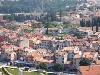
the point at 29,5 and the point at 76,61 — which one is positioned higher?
the point at 29,5

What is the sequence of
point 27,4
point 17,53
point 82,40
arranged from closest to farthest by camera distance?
1. point 17,53
2. point 82,40
3. point 27,4

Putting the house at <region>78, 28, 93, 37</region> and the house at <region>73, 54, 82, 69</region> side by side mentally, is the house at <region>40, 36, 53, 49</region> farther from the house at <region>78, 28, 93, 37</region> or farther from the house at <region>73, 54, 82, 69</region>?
the house at <region>73, 54, 82, 69</region>

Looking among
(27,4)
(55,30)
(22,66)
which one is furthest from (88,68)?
(27,4)

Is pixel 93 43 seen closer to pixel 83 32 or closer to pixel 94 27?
pixel 83 32

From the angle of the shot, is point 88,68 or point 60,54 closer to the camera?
point 88,68

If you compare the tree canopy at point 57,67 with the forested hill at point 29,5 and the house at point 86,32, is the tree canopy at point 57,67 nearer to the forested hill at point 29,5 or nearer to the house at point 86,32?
the house at point 86,32

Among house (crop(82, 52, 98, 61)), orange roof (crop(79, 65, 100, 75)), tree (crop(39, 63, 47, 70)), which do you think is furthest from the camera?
house (crop(82, 52, 98, 61))

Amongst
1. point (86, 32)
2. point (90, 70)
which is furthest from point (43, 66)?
point (86, 32)

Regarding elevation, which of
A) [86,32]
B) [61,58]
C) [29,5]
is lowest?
[61,58]

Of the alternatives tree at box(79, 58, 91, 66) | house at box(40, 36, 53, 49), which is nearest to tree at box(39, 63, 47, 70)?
tree at box(79, 58, 91, 66)

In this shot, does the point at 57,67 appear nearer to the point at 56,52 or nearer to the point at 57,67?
the point at 57,67

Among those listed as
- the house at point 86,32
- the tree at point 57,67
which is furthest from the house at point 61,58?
the house at point 86,32
